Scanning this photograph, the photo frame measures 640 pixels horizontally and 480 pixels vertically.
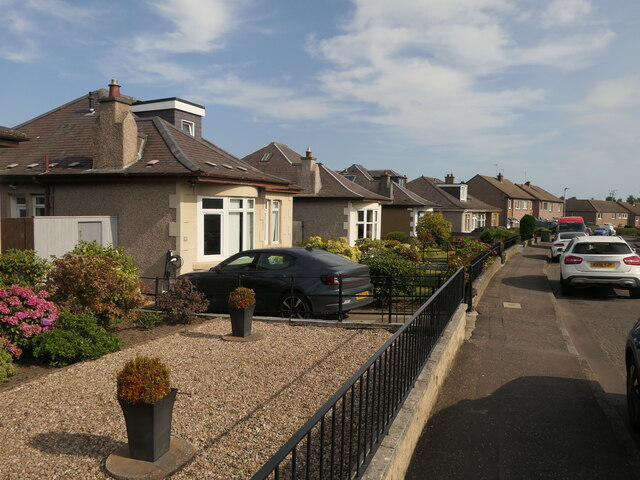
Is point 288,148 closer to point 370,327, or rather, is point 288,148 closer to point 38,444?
point 370,327

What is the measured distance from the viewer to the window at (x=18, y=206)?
51.0 feet

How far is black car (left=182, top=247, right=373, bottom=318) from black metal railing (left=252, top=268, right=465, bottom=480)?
2.94 meters

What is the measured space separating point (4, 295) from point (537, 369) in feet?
25.4

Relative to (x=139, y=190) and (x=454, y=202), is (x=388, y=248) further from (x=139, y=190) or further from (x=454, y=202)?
(x=454, y=202)

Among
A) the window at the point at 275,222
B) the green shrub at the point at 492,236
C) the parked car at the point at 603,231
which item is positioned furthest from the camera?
the parked car at the point at 603,231

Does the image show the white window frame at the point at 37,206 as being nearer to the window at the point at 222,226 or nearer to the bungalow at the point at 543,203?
the window at the point at 222,226

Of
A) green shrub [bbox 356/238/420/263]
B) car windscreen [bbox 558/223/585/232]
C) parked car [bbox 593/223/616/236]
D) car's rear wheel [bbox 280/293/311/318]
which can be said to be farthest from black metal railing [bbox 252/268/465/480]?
parked car [bbox 593/223/616/236]

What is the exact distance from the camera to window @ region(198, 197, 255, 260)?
14359mm

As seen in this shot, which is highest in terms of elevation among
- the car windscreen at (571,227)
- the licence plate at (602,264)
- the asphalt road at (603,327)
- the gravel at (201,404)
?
the car windscreen at (571,227)

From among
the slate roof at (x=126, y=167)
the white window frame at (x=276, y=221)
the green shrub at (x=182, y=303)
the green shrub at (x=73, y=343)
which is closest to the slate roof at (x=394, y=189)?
the white window frame at (x=276, y=221)

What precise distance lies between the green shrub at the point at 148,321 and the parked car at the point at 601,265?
11.1 meters

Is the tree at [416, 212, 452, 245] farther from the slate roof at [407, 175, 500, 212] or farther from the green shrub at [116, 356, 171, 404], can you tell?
the green shrub at [116, 356, 171, 404]

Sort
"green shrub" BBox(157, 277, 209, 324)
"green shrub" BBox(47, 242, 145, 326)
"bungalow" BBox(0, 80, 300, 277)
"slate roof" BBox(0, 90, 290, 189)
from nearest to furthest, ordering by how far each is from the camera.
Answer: "green shrub" BBox(47, 242, 145, 326) < "green shrub" BBox(157, 277, 209, 324) < "bungalow" BBox(0, 80, 300, 277) < "slate roof" BBox(0, 90, 290, 189)

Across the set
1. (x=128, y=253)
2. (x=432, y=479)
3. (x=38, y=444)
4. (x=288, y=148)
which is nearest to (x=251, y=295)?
(x=38, y=444)
